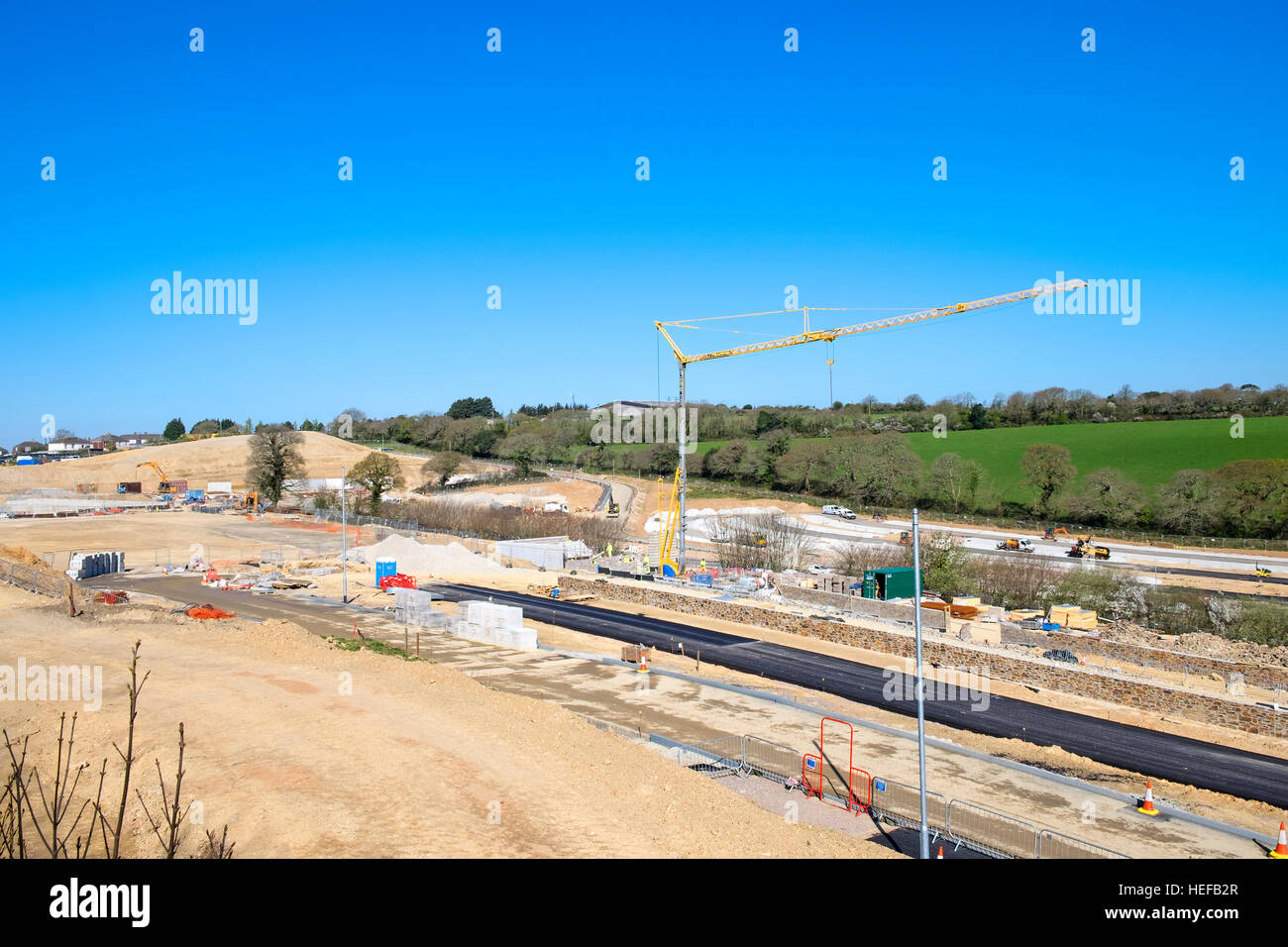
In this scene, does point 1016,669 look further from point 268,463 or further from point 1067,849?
point 268,463

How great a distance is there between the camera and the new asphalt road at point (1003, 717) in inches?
768

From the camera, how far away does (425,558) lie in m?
51.6

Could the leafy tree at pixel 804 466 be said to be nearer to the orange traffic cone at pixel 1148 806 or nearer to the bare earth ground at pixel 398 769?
the bare earth ground at pixel 398 769

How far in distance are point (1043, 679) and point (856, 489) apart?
60.0 meters

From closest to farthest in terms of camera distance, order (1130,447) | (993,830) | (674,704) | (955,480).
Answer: (993,830), (674,704), (955,480), (1130,447)

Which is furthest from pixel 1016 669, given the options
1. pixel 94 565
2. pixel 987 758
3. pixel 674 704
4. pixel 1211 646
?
pixel 94 565

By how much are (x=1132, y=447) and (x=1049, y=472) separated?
18946 millimetres

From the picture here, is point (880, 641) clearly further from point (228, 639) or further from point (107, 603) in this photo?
point (107, 603)

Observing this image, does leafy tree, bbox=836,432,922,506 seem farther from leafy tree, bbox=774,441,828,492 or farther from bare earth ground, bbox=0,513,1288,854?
bare earth ground, bbox=0,513,1288,854

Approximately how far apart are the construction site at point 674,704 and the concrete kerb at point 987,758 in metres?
0.08

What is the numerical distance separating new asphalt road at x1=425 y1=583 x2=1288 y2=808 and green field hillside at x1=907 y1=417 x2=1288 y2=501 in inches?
2189

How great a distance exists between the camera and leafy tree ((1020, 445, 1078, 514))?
72625 mm

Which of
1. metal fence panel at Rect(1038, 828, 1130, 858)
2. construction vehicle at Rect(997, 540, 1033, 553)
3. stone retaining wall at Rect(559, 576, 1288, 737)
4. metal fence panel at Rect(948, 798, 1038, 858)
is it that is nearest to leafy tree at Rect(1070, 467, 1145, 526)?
construction vehicle at Rect(997, 540, 1033, 553)
